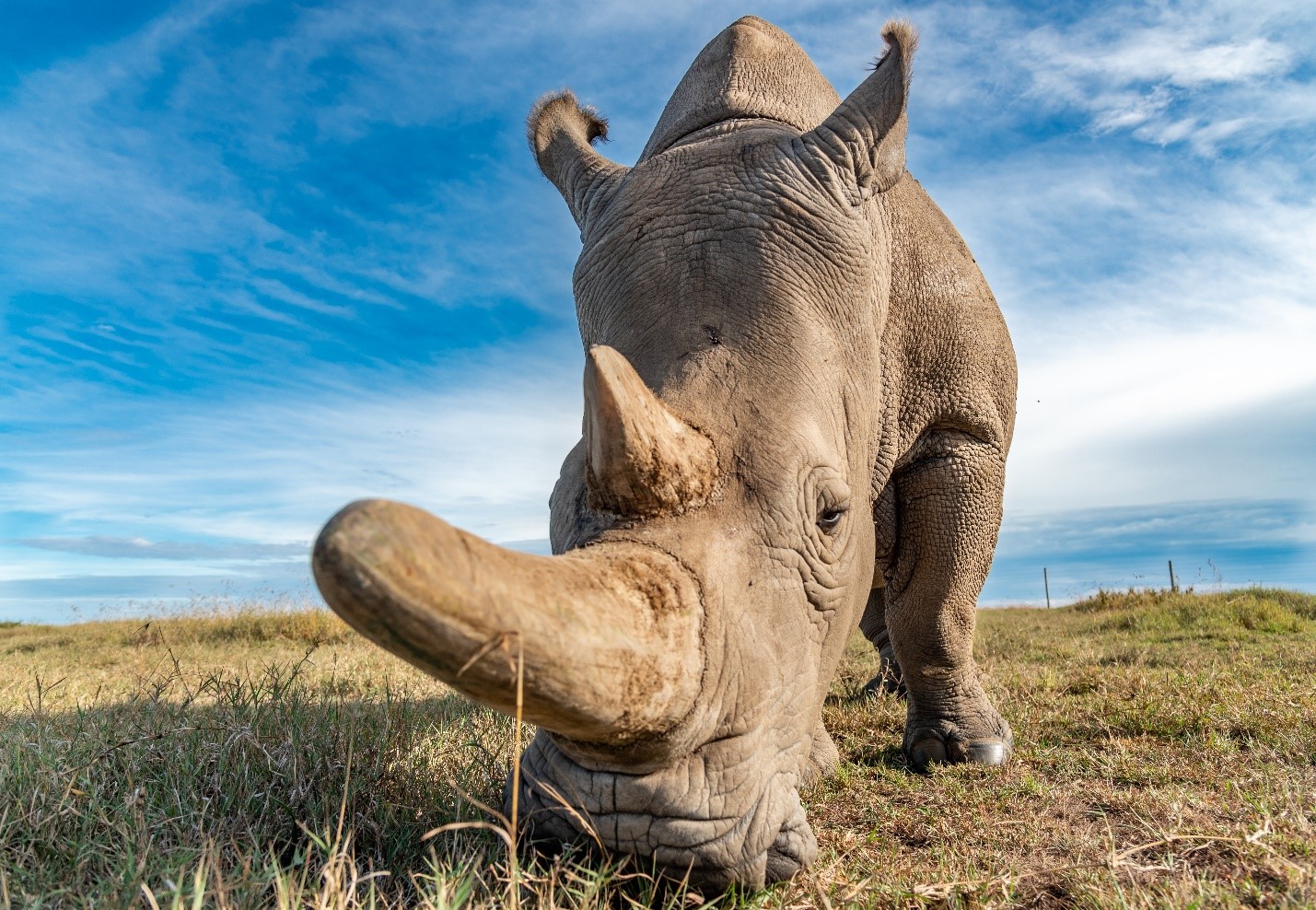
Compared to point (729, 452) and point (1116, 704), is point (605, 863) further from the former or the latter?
point (1116, 704)

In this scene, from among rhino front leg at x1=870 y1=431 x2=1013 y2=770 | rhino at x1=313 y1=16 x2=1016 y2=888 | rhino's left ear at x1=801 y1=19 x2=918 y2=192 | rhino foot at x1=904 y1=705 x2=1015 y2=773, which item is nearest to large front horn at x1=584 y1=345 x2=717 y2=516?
rhino at x1=313 y1=16 x2=1016 y2=888

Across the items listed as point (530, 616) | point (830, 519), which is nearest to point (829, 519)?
point (830, 519)

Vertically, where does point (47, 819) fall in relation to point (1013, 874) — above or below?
above

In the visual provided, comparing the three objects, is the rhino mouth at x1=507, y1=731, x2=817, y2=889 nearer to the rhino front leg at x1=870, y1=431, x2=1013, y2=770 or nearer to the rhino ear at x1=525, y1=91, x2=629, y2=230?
the rhino ear at x1=525, y1=91, x2=629, y2=230

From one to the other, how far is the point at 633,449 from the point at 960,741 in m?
2.92

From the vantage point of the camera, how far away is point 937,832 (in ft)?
9.86

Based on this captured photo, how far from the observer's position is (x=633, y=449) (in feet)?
6.86

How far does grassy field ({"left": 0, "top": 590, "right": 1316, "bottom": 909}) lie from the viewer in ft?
7.16

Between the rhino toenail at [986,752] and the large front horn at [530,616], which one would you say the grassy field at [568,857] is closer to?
the rhino toenail at [986,752]

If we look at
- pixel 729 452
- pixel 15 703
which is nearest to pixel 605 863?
pixel 729 452

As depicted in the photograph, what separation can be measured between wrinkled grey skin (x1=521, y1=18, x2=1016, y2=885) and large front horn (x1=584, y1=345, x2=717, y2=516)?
2.1 inches

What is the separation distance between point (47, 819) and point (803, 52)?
13.9ft

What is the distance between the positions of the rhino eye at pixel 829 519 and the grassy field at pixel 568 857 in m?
0.90

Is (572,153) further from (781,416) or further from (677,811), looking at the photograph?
(677,811)
